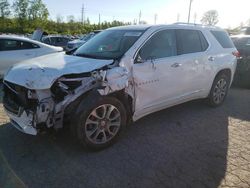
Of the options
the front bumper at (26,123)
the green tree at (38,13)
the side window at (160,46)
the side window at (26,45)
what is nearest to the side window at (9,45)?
the side window at (26,45)

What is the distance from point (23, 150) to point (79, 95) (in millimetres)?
1179

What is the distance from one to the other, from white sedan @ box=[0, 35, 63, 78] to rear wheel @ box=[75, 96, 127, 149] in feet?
16.7

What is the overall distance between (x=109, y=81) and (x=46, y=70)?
0.84 m

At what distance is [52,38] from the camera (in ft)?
59.1

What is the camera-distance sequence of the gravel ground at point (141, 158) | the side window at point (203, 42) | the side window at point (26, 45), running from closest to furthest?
the gravel ground at point (141, 158) < the side window at point (203, 42) < the side window at point (26, 45)

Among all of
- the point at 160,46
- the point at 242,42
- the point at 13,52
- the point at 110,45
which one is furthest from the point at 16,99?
the point at 242,42

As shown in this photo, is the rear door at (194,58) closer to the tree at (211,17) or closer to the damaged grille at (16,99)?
the damaged grille at (16,99)

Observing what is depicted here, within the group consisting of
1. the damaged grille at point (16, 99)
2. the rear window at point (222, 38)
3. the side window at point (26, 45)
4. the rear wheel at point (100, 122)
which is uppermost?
the rear window at point (222, 38)

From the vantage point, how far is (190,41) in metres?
5.07

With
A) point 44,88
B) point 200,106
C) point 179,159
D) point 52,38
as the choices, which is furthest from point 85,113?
point 52,38

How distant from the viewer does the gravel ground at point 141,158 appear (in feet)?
10.3

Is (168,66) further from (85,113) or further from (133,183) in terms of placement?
(133,183)

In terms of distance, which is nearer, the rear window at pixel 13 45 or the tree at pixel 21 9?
the rear window at pixel 13 45

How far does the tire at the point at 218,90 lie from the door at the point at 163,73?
82 centimetres
